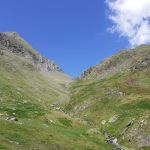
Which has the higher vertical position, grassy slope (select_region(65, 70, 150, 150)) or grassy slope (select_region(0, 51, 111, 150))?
grassy slope (select_region(65, 70, 150, 150))

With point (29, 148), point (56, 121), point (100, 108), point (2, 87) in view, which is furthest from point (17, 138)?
point (2, 87)

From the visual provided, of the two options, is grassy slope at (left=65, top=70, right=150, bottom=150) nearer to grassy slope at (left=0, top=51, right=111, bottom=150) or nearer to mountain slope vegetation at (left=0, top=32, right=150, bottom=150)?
mountain slope vegetation at (left=0, top=32, right=150, bottom=150)

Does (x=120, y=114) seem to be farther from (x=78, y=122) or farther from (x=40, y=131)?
(x=40, y=131)

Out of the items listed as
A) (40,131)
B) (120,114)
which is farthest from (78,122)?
(40,131)

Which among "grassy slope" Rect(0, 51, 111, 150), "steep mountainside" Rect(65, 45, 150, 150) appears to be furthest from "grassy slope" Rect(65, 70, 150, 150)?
"grassy slope" Rect(0, 51, 111, 150)

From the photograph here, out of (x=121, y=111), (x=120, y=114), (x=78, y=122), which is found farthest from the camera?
(x=121, y=111)

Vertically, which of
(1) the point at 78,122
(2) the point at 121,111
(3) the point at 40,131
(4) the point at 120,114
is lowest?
(3) the point at 40,131

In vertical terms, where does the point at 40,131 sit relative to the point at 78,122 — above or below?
below

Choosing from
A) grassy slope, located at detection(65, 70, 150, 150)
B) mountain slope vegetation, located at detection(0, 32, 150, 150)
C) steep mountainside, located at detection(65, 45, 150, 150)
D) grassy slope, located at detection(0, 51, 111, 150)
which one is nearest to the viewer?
grassy slope, located at detection(0, 51, 111, 150)

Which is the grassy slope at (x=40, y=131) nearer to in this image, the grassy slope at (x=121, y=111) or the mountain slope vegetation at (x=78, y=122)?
the mountain slope vegetation at (x=78, y=122)

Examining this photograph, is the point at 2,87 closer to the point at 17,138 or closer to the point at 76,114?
the point at 76,114

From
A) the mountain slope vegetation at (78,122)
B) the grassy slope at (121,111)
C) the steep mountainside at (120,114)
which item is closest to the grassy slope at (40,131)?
the mountain slope vegetation at (78,122)

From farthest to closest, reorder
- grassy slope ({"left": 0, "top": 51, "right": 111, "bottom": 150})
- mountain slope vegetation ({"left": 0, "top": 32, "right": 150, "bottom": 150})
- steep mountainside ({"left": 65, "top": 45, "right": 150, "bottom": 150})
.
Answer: steep mountainside ({"left": 65, "top": 45, "right": 150, "bottom": 150})
mountain slope vegetation ({"left": 0, "top": 32, "right": 150, "bottom": 150})
grassy slope ({"left": 0, "top": 51, "right": 111, "bottom": 150})

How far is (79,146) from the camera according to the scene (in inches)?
3098
